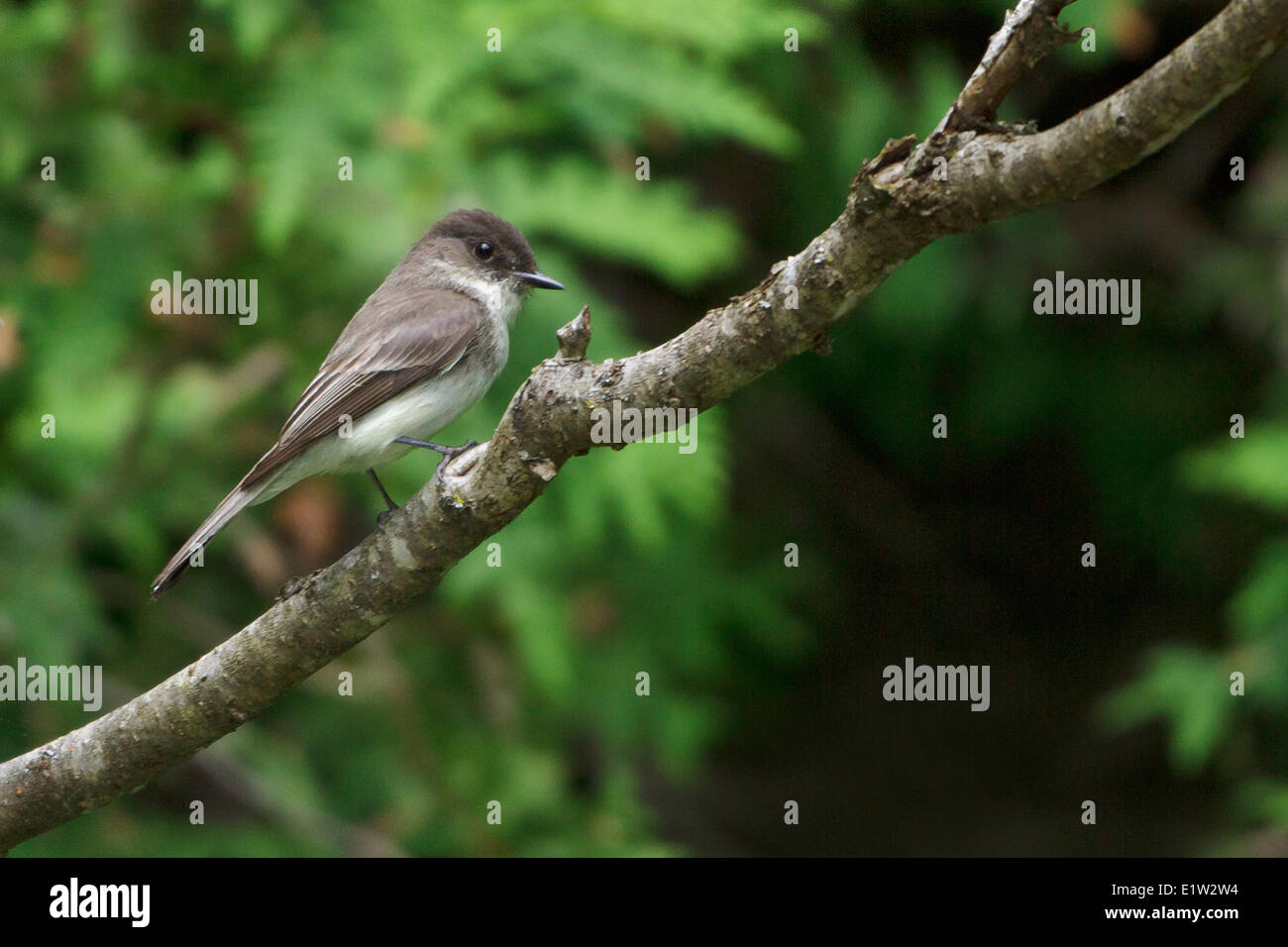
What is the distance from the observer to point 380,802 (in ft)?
20.8

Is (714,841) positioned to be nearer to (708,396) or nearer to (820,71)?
(820,71)

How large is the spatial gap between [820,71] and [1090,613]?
3918 mm

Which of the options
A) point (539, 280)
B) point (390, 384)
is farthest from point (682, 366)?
point (539, 280)

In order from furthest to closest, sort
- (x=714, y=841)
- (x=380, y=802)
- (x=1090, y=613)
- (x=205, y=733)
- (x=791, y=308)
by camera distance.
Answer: (x=1090, y=613) → (x=714, y=841) → (x=380, y=802) → (x=205, y=733) → (x=791, y=308)

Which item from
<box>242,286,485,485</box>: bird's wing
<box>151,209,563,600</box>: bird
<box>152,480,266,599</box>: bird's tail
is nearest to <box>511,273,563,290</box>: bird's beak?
<box>151,209,563,600</box>: bird

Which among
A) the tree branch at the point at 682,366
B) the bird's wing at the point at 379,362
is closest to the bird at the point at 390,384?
the bird's wing at the point at 379,362

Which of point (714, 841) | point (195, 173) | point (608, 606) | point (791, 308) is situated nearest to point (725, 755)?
point (714, 841)

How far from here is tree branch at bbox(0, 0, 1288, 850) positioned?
7.84ft

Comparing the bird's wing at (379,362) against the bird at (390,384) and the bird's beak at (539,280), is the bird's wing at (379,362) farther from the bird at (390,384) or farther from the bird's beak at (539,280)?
the bird's beak at (539,280)

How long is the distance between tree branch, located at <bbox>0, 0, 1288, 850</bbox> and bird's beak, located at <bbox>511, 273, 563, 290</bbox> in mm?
1802

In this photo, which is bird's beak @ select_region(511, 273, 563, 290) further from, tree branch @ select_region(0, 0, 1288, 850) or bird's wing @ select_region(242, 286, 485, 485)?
tree branch @ select_region(0, 0, 1288, 850)

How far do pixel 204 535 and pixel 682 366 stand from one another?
1.90 m

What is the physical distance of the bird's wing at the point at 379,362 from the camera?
4.44 metres

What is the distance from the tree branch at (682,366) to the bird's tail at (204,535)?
0.58 m
